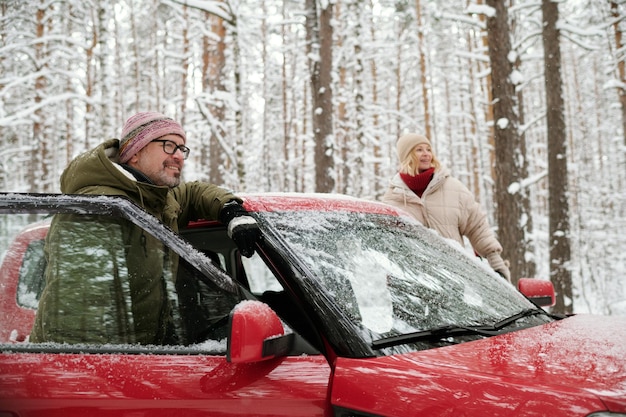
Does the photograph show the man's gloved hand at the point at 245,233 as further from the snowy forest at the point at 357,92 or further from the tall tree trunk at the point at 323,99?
the tall tree trunk at the point at 323,99

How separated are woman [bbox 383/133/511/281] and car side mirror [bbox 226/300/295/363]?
349cm

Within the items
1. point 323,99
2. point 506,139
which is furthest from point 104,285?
point 323,99

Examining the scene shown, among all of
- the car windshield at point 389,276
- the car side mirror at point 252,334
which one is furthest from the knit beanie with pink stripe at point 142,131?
the car side mirror at point 252,334

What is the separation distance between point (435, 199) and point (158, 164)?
286cm

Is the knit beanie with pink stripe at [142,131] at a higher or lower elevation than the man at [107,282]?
higher

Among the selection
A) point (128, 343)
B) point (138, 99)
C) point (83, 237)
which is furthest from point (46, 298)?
point (138, 99)

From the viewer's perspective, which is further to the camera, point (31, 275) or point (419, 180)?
point (419, 180)

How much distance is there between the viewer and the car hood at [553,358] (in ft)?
5.15

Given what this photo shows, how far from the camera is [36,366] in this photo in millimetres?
1913

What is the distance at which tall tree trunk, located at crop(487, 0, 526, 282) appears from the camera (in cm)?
962

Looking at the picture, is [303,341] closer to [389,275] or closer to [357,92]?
[389,275]

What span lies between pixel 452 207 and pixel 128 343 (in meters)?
3.61

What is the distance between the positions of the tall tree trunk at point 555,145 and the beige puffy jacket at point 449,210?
23.2 feet

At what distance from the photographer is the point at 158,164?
9.87 ft
